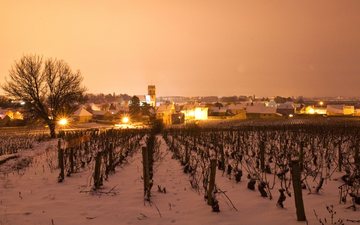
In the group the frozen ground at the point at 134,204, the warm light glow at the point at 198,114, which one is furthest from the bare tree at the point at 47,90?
the warm light glow at the point at 198,114

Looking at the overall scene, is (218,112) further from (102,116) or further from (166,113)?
(102,116)

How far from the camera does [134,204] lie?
7535 mm

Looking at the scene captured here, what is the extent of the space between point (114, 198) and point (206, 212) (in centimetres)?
259

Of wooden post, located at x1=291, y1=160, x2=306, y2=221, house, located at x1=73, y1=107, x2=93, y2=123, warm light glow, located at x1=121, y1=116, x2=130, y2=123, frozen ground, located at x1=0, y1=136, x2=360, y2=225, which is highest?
house, located at x1=73, y1=107, x2=93, y2=123

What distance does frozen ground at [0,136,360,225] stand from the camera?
6.27 metres

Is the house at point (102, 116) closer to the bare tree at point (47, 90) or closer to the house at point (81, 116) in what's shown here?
the house at point (81, 116)

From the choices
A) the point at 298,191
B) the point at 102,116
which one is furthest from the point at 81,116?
the point at 298,191

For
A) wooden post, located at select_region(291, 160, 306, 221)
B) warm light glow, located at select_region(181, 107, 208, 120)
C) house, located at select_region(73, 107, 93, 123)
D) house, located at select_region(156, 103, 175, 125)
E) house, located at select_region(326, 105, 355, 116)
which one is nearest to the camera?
wooden post, located at select_region(291, 160, 306, 221)

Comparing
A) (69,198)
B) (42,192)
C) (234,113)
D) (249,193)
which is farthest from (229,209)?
(234,113)

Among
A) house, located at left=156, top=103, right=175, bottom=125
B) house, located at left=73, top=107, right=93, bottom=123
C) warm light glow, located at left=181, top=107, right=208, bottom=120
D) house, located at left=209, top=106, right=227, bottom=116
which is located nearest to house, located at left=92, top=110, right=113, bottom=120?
house, located at left=73, top=107, right=93, bottom=123

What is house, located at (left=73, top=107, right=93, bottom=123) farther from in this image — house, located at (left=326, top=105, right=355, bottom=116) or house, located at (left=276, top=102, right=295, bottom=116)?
house, located at (left=326, top=105, right=355, bottom=116)

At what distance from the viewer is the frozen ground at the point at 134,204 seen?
20.6 feet

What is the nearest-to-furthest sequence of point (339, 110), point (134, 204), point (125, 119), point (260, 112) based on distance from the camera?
point (134, 204) < point (125, 119) < point (260, 112) < point (339, 110)

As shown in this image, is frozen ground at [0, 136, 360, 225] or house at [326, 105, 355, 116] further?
house at [326, 105, 355, 116]
